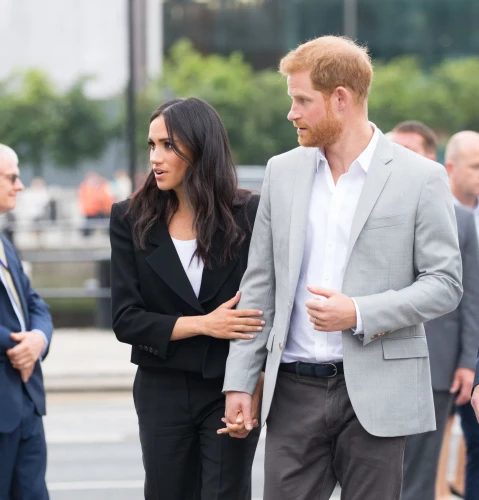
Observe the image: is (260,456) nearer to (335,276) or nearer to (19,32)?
(335,276)

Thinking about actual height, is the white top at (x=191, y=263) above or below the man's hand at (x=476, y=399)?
above

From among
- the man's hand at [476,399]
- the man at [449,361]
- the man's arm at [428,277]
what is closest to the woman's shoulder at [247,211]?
the man's arm at [428,277]

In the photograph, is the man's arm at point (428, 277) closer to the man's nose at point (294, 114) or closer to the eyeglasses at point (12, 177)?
the man's nose at point (294, 114)

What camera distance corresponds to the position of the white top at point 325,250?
357 centimetres

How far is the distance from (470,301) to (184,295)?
175cm

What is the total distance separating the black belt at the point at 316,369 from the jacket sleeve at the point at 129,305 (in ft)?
1.50

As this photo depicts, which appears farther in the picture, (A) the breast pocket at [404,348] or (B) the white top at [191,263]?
(B) the white top at [191,263]

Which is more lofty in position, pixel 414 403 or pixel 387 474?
pixel 414 403

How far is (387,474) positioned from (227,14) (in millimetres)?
51999

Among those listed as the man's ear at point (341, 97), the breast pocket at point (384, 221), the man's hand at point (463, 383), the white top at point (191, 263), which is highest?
the man's ear at point (341, 97)

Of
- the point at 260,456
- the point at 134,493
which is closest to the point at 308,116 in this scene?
the point at 134,493

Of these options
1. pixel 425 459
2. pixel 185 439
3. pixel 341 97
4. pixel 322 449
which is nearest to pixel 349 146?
pixel 341 97

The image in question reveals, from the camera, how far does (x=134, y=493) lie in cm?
726

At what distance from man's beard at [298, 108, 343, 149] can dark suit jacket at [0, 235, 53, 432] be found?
160cm
